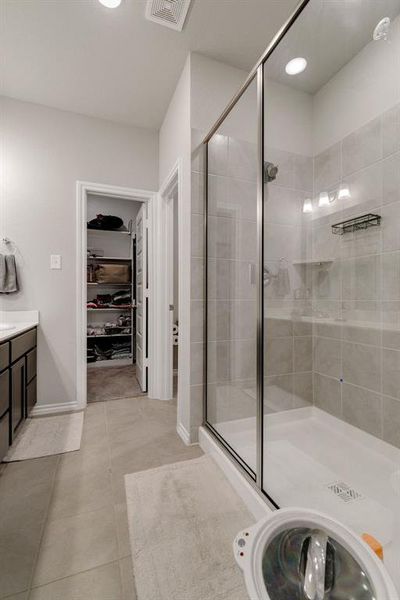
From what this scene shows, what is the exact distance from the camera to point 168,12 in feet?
5.31

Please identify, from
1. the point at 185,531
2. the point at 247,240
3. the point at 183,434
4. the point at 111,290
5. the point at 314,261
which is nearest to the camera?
the point at 185,531

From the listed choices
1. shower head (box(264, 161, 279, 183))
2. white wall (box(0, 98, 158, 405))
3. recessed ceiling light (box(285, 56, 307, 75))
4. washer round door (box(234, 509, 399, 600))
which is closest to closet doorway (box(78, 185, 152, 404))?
white wall (box(0, 98, 158, 405))

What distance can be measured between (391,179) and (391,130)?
289mm

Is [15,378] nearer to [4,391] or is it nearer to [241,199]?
[4,391]

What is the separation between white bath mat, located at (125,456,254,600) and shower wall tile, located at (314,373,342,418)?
935mm

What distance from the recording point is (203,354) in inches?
76.4

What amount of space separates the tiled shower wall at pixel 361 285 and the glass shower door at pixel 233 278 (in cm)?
70

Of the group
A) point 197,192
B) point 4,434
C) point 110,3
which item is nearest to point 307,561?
point 4,434

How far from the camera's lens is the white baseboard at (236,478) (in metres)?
1.25

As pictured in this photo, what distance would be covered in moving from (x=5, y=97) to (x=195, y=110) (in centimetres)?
172

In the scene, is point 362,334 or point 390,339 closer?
point 390,339

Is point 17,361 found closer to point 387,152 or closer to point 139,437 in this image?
point 139,437

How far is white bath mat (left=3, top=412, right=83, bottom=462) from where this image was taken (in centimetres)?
181

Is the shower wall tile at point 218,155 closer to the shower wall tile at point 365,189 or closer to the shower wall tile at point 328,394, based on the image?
the shower wall tile at point 365,189
